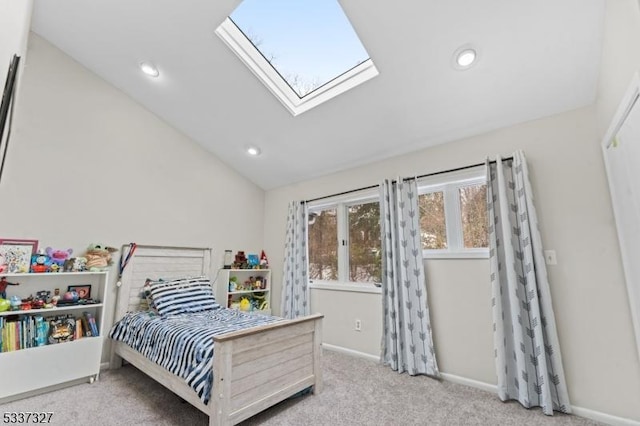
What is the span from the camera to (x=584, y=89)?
2174mm

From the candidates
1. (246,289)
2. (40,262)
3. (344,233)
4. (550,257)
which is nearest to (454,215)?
(550,257)

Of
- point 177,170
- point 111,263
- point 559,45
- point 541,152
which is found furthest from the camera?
point 177,170

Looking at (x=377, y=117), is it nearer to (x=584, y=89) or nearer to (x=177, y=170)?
(x=584, y=89)

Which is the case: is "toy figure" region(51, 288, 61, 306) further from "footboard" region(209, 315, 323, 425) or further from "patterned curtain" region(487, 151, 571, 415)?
"patterned curtain" region(487, 151, 571, 415)

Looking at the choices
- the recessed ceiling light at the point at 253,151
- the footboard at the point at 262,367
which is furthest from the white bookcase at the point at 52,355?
the recessed ceiling light at the point at 253,151

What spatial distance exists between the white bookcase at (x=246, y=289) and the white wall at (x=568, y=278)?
7.60ft

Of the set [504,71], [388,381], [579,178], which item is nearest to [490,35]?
[504,71]

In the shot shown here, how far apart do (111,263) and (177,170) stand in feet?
4.20

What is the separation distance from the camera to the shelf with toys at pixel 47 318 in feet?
7.54

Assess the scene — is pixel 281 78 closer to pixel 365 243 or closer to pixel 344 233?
pixel 344 233

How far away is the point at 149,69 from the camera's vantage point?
2.88 m

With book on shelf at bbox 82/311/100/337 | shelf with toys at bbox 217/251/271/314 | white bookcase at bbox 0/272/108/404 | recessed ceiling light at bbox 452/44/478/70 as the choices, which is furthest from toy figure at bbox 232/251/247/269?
recessed ceiling light at bbox 452/44/478/70

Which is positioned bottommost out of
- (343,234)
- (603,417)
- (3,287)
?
(603,417)

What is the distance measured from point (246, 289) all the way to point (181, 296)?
1.09 meters
